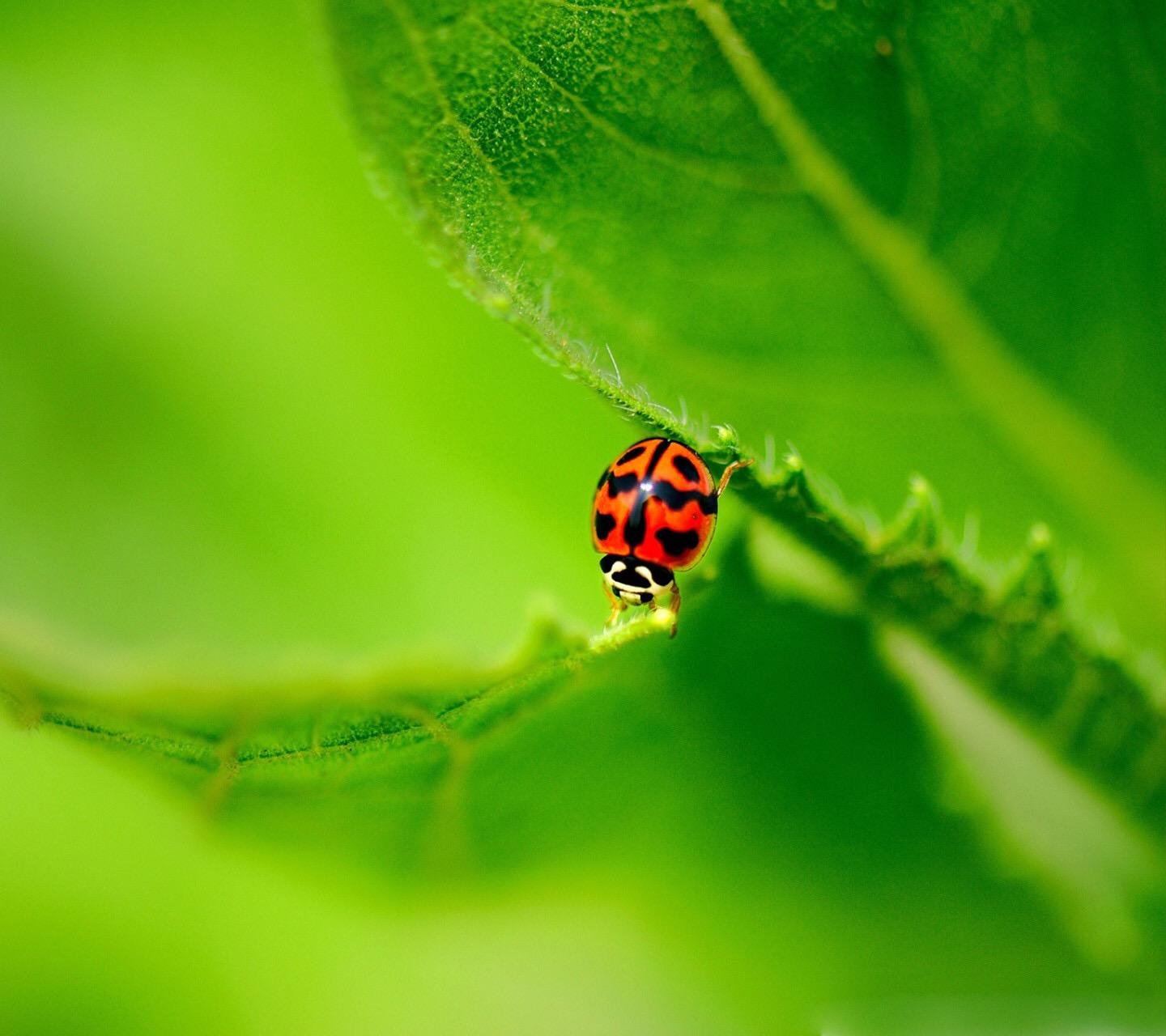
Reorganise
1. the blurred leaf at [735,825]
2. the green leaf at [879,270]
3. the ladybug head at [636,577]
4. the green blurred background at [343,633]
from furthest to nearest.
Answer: the ladybug head at [636,577]
the green blurred background at [343,633]
the blurred leaf at [735,825]
the green leaf at [879,270]

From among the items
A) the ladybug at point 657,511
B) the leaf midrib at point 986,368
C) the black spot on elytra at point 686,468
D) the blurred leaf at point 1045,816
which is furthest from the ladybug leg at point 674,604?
the leaf midrib at point 986,368

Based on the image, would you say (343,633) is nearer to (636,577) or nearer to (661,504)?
(636,577)

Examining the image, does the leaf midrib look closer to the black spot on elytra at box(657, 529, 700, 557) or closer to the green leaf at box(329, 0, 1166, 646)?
the green leaf at box(329, 0, 1166, 646)

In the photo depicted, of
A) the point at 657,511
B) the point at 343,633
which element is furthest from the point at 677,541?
the point at 343,633

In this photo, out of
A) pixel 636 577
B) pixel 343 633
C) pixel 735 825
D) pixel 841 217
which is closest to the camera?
pixel 841 217

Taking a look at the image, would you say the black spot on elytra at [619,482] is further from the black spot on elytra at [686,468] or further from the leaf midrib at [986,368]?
the leaf midrib at [986,368]

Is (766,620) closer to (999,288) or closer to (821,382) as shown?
(821,382)
